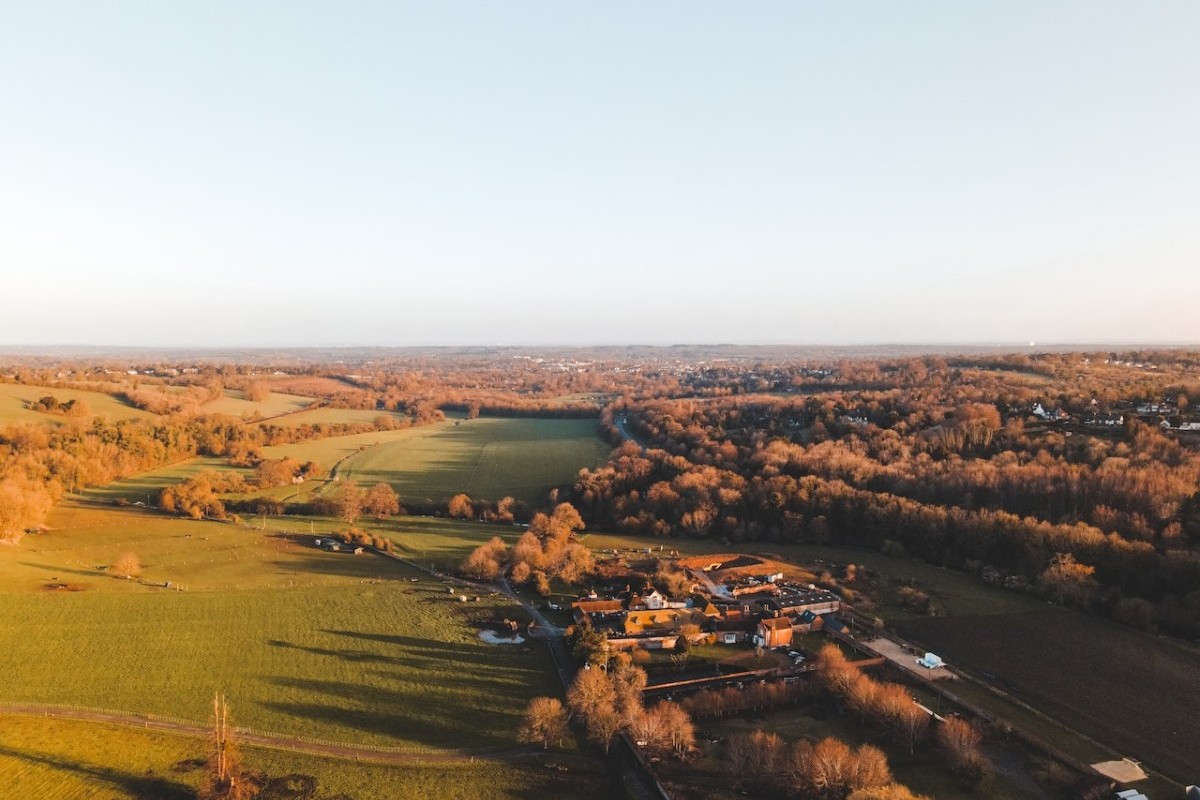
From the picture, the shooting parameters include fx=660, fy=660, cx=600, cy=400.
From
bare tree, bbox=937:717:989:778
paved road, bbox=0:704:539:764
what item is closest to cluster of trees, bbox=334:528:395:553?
paved road, bbox=0:704:539:764

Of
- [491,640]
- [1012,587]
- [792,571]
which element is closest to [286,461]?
[491,640]

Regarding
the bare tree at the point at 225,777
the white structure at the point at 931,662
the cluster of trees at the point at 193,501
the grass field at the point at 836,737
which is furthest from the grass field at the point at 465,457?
the bare tree at the point at 225,777

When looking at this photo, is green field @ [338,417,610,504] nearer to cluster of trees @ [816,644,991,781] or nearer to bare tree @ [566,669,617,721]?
bare tree @ [566,669,617,721]

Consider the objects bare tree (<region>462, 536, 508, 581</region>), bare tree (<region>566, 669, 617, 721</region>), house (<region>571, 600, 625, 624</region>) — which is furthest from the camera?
bare tree (<region>462, 536, 508, 581</region>)

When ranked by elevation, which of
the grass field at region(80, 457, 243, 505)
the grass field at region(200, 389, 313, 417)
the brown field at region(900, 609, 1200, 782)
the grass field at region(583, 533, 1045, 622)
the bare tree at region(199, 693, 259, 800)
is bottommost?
the grass field at region(583, 533, 1045, 622)

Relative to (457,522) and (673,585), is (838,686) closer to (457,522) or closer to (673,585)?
(673,585)

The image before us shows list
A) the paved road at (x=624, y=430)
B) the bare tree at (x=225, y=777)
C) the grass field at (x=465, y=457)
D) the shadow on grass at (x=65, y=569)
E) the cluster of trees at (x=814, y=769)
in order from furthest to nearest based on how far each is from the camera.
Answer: the paved road at (x=624, y=430), the grass field at (x=465, y=457), the shadow on grass at (x=65, y=569), the bare tree at (x=225, y=777), the cluster of trees at (x=814, y=769)

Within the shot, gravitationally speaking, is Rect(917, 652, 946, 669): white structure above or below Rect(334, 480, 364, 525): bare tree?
below

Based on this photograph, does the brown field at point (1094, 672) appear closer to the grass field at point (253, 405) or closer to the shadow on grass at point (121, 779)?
the shadow on grass at point (121, 779)
